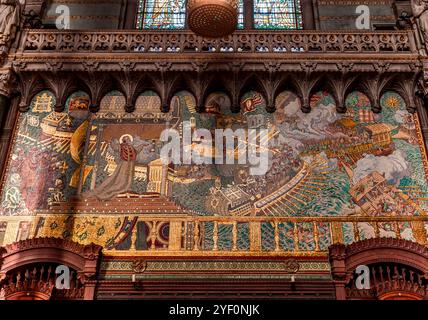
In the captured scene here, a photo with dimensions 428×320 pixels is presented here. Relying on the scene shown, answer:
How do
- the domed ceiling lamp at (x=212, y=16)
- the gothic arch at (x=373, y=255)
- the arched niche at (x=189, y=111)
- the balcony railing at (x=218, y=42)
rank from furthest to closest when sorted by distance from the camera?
1. the balcony railing at (x=218, y=42)
2. the arched niche at (x=189, y=111)
3. the gothic arch at (x=373, y=255)
4. the domed ceiling lamp at (x=212, y=16)

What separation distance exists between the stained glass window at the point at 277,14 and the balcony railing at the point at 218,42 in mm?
1669

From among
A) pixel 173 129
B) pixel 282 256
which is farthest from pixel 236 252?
pixel 173 129

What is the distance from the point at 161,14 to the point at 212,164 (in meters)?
4.51

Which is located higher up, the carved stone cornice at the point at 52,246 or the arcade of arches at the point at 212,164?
the arcade of arches at the point at 212,164

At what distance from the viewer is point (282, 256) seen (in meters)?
9.95

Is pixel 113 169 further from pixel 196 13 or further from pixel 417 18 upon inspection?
pixel 417 18

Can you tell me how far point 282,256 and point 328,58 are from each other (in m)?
3.97

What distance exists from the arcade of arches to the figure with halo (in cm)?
3

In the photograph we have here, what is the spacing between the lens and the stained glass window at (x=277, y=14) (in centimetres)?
1347

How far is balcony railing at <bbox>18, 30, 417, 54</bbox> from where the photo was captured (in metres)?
11.7

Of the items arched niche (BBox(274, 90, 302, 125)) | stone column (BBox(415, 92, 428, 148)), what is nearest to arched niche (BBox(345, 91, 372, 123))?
stone column (BBox(415, 92, 428, 148))

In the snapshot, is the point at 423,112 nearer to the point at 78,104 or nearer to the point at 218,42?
the point at 218,42

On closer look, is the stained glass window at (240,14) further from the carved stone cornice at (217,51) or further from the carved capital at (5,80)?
the carved capital at (5,80)

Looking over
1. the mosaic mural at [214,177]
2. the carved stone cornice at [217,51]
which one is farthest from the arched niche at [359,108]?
the carved stone cornice at [217,51]
